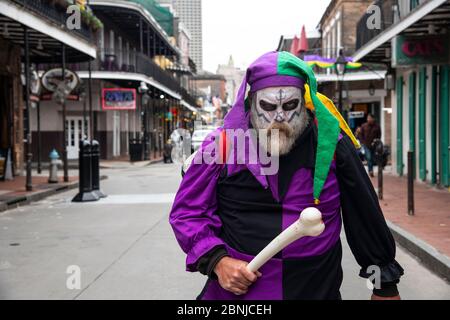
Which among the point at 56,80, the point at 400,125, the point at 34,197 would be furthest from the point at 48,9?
the point at 400,125

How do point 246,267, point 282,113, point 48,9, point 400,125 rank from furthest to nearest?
1. point 400,125
2. point 48,9
3. point 282,113
4. point 246,267

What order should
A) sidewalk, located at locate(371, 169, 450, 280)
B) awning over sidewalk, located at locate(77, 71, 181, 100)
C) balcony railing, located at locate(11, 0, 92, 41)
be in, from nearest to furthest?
1. sidewalk, located at locate(371, 169, 450, 280)
2. balcony railing, located at locate(11, 0, 92, 41)
3. awning over sidewalk, located at locate(77, 71, 181, 100)

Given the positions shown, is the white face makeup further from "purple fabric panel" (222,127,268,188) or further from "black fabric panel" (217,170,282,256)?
"black fabric panel" (217,170,282,256)

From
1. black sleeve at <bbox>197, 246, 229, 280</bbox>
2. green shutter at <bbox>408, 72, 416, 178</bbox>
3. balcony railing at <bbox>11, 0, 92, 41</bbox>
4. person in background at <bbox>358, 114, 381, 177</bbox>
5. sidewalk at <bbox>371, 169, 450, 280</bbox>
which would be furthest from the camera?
person in background at <bbox>358, 114, 381, 177</bbox>

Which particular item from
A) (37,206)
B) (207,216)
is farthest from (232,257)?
(37,206)

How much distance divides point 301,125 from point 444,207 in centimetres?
826

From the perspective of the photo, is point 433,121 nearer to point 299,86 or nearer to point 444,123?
point 444,123

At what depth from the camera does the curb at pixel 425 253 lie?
584 centimetres

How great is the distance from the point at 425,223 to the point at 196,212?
6.73 meters

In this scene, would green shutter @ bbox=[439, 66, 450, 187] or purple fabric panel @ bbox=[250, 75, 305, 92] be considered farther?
green shutter @ bbox=[439, 66, 450, 187]

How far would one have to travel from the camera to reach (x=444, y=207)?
982 cm

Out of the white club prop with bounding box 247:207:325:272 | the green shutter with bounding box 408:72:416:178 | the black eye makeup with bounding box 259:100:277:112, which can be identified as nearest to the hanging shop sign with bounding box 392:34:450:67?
the green shutter with bounding box 408:72:416:178

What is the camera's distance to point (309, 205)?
7.27ft

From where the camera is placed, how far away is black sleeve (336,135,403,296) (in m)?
2.27
